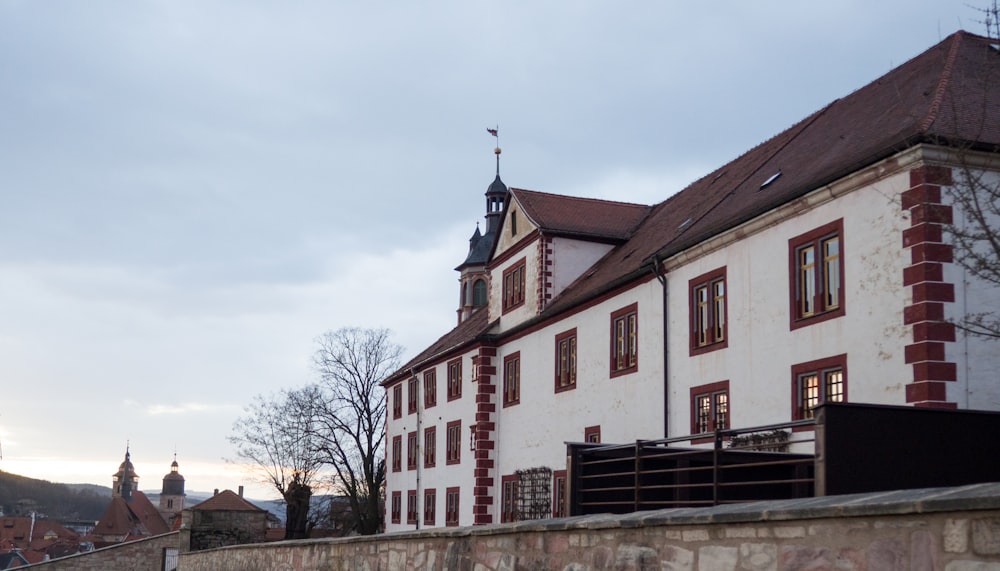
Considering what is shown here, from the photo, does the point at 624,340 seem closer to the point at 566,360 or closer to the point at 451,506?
the point at 566,360

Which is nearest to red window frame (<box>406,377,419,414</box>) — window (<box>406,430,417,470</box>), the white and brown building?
window (<box>406,430,417,470</box>)

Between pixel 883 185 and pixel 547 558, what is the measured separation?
1097cm

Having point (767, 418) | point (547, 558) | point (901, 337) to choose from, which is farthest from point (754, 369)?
point (547, 558)

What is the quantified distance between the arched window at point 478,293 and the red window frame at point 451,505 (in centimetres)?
3050

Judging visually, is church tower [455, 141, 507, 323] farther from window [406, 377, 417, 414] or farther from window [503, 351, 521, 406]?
window [503, 351, 521, 406]

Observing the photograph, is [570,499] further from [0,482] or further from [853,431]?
[0,482]

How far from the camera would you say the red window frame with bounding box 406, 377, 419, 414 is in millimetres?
45359

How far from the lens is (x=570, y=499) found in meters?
14.3

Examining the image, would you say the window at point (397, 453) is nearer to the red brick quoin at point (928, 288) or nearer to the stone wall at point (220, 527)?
the stone wall at point (220, 527)

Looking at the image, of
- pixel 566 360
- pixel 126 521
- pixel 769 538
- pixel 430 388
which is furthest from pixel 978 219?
pixel 126 521

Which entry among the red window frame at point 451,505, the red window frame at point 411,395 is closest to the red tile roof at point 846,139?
the red window frame at point 451,505

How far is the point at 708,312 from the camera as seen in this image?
22.2 meters

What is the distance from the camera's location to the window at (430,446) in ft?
137

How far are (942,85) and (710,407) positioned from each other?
725cm
